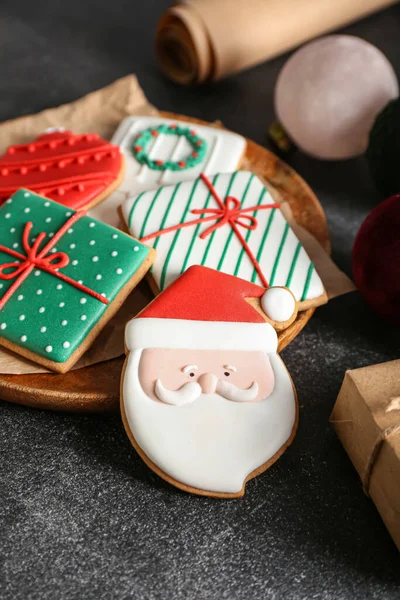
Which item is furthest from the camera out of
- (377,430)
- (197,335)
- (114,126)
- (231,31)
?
(231,31)

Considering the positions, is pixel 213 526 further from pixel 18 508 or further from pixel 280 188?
pixel 280 188

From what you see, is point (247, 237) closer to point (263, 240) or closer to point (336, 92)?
point (263, 240)

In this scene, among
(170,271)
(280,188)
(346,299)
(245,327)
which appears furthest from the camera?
(280,188)

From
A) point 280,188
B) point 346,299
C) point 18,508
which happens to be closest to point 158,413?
point 18,508

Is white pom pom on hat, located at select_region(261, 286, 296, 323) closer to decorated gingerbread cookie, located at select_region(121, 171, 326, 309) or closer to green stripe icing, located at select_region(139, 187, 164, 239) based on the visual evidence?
decorated gingerbread cookie, located at select_region(121, 171, 326, 309)

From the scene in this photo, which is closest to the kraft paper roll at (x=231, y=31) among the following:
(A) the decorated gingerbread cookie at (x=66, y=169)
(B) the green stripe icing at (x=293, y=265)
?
(A) the decorated gingerbread cookie at (x=66, y=169)

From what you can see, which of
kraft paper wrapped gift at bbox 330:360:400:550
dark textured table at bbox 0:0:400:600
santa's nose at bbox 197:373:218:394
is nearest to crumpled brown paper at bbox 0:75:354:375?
dark textured table at bbox 0:0:400:600

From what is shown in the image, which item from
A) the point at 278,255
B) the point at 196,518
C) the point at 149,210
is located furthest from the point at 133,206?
the point at 196,518

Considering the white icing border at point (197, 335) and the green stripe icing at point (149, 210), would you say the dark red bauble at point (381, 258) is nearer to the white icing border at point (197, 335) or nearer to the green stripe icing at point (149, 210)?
the white icing border at point (197, 335)
